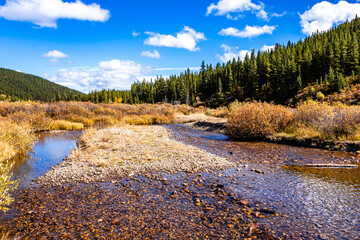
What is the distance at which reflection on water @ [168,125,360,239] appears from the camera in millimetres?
5922

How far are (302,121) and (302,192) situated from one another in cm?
1359

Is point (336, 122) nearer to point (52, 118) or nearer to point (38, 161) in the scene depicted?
point (38, 161)

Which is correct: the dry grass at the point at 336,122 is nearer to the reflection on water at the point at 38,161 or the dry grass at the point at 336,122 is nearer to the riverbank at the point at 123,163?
the riverbank at the point at 123,163

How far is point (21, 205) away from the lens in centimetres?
722

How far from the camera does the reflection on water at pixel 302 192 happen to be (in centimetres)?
592

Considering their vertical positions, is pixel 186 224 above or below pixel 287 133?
below

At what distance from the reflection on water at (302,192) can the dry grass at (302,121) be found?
3635 mm

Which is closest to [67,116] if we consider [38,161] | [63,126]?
[63,126]

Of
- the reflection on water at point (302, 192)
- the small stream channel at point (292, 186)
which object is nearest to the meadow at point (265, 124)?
the small stream channel at point (292, 186)

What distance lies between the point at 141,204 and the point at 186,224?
1.98 meters

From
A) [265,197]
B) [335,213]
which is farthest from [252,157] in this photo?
[335,213]

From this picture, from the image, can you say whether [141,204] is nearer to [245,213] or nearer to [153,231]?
[153,231]

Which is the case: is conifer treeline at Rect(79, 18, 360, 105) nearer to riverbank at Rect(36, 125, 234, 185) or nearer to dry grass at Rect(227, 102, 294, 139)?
dry grass at Rect(227, 102, 294, 139)

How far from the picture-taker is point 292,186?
348 inches
